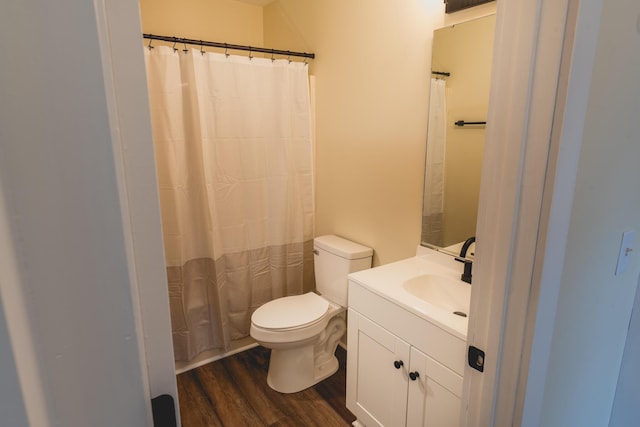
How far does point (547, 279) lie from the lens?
2.58ft

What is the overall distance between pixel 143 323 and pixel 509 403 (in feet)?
2.92

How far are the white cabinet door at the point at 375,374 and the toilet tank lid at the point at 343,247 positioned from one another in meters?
0.44

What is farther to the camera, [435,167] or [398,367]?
[435,167]

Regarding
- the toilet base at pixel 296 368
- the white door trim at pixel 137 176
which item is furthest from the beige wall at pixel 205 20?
the white door trim at pixel 137 176

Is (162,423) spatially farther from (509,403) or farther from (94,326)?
(509,403)

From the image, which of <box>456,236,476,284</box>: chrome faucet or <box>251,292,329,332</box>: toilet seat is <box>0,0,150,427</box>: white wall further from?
<box>251,292,329,332</box>: toilet seat

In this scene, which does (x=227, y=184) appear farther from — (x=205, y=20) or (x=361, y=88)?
(x=205, y=20)

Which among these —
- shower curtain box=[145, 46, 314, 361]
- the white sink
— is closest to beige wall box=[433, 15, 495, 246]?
the white sink

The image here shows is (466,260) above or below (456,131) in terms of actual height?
below

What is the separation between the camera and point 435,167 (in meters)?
1.83

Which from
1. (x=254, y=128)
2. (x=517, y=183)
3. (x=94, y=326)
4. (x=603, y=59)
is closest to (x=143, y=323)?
(x=94, y=326)

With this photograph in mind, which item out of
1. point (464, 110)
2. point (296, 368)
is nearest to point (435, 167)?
point (464, 110)

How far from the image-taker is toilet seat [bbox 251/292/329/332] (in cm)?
204

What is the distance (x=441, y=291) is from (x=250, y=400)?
4.24ft
